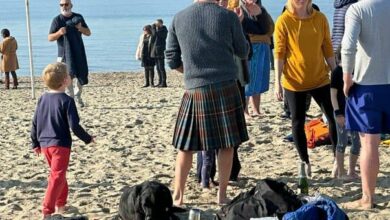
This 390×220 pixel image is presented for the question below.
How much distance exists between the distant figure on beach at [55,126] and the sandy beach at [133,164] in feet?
1.12

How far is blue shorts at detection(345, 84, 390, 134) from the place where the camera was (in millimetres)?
5160

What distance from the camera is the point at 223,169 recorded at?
5.63 meters

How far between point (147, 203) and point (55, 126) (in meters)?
1.14

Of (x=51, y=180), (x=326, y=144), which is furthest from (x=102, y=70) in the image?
(x=51, y=180)

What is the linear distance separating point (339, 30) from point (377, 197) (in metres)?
1.82

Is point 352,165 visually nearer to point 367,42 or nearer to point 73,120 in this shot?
point 367,42

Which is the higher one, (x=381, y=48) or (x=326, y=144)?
(x=381, y=48)

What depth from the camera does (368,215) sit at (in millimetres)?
5184

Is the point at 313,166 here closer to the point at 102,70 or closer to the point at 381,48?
the point at 381,48

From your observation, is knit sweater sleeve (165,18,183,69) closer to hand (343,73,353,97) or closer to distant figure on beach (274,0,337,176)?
distant figure on beach (274,0,337,176)

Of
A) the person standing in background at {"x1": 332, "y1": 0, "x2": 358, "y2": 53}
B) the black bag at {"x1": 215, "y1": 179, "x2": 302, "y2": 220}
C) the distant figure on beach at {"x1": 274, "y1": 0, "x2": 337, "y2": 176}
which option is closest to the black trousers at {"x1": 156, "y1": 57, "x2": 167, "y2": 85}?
the person standing in background at {"x1": 332, "y1": 0, "x2": 358, "y2": 53}

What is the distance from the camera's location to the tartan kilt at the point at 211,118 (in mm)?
5406

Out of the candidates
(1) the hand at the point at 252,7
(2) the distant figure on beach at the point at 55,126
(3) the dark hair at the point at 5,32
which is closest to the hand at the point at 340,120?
(1) the hand at the point at 252,7

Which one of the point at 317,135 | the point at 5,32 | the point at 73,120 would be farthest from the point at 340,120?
the point at 5,32
